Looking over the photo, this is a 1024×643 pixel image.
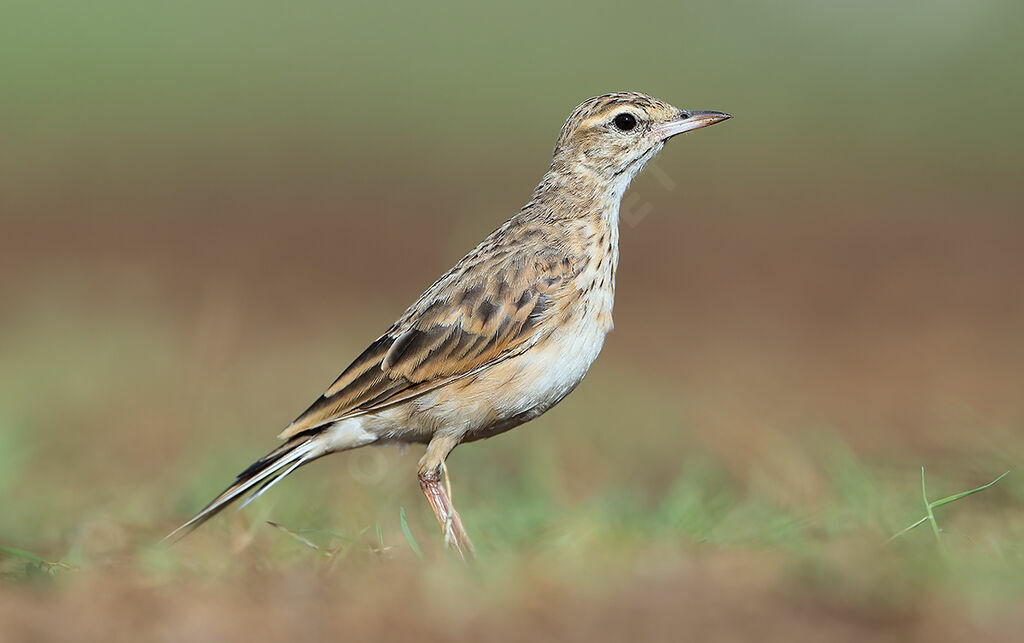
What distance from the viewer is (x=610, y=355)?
13.0m

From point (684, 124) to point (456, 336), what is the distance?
168cm

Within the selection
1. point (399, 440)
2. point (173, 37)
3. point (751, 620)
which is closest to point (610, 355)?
point (399, 440)

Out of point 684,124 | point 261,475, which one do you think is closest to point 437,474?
point 261,475

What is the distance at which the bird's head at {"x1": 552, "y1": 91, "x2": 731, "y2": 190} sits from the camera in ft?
21.6

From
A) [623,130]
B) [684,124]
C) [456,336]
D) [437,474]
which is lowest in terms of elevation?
[437,474]

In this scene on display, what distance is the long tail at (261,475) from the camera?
562 cm

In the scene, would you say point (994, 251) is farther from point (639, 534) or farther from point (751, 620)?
point (751, 620)

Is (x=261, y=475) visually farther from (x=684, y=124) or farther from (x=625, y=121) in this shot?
(x=684, y=124)

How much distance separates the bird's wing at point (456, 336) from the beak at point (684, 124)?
0.93m

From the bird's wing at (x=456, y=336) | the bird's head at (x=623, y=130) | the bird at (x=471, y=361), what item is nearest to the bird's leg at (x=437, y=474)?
the bird at (x=471, y=361)

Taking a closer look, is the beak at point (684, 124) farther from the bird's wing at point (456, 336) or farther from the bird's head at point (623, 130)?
the bird's wing at point (456, 336)

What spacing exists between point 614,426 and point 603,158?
3.52 metres

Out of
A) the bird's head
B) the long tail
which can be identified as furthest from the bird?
the bird's head

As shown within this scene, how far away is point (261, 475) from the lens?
582 centimetres
